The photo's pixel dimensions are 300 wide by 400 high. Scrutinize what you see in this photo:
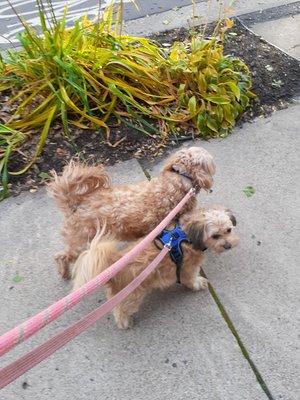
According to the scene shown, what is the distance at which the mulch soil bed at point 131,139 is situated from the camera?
3895 mm

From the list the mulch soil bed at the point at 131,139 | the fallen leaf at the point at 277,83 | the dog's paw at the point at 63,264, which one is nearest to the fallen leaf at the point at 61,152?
the mulch soil bed at the point at 131,139

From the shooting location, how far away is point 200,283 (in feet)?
9.59

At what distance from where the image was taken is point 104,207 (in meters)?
2.88

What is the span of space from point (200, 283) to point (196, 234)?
1.37 feet

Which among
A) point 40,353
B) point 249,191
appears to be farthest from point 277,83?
point 40,353

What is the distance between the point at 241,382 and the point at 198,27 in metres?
4.11

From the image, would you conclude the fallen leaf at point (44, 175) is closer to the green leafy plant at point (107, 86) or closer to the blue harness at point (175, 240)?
the green leafy plant at point (107, 86)

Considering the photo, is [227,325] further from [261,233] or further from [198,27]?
[198,27]

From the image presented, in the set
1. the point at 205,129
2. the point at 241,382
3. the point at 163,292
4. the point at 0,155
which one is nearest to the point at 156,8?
the point at 205,129

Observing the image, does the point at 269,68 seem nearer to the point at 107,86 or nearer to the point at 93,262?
the point at 107,86

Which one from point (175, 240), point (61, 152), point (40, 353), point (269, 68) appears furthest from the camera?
point (269, 68)

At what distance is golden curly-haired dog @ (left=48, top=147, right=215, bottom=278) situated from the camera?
2.86 m

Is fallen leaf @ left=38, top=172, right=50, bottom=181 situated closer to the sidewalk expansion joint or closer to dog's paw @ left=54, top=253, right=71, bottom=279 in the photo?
dog's paw @ left=54, top=253, right=71, bottom=279

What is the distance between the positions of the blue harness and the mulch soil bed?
1.42 meters
